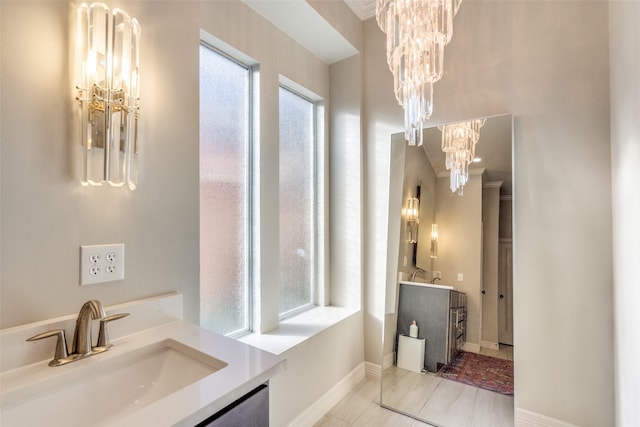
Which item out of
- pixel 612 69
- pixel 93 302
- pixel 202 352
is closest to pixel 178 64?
pixel 93 302

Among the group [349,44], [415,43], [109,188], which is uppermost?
[349,44]

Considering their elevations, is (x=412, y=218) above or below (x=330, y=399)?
above

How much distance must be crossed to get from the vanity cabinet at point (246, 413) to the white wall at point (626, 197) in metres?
1.39

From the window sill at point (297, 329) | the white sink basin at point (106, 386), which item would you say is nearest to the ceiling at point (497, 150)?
the window sill at point (297, 329)

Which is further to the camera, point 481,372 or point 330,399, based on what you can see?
point 330,399

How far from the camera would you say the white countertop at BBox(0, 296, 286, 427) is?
2.25 ft

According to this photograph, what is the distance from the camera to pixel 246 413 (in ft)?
2.72

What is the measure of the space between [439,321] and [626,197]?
122cm

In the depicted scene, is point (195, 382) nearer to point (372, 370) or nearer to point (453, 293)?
point (453, 293)

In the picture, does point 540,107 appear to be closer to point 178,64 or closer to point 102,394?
point 178,64

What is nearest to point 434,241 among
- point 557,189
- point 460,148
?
point 460,148

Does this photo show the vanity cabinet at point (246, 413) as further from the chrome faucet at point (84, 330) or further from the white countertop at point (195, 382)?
the chrome faucet at point (84, 330)

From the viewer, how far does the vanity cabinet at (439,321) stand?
2.07 m

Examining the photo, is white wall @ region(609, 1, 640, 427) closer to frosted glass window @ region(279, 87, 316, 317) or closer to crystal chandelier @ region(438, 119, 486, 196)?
crystal chandelier @ region(438, 119, 486, 196)
